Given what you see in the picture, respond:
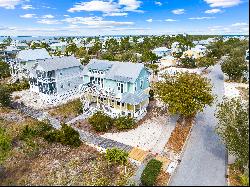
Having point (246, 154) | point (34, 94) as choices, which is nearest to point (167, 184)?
point (246, 154)

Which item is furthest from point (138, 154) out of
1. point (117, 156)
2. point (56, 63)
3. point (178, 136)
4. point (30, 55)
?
point (30, 55)

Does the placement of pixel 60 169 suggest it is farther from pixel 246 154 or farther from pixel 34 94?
pixel 34 94

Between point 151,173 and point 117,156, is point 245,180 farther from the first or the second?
point 117,156

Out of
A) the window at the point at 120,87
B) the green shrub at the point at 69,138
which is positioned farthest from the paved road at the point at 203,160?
the green shrub at the point at 69,138

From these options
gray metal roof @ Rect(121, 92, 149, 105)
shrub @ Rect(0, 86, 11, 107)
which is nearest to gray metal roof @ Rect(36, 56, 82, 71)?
shrub @ Rect(0, 86, 11, 107)

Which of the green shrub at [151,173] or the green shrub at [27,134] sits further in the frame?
the green shrub at [27,134]

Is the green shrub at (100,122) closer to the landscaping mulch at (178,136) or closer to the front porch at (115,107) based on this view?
the front porch at (115,107)

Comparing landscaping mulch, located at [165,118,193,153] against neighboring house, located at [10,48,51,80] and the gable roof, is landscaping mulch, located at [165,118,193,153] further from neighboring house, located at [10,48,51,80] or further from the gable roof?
the gable roof
